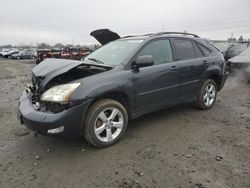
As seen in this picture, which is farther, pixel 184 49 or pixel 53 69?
pixel 184 49

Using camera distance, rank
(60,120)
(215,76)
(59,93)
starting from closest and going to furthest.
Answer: (60,120)
(59,93)
(215,76)

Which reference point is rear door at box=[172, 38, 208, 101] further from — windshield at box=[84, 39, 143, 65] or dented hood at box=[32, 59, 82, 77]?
dented hood at box=[32, 59, 82, 77]

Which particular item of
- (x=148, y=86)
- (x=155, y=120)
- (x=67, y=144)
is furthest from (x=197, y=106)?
(x=67, y=144)

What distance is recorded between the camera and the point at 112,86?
11.5 feet

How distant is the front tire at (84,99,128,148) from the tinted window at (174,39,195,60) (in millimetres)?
1794

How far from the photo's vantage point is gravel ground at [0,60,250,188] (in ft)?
9.18

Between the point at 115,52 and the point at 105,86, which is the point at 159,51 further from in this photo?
the point at 105,86

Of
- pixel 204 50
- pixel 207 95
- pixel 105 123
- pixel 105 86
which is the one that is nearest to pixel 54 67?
pixel 105 86

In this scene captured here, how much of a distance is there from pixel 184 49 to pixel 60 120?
9.83ft

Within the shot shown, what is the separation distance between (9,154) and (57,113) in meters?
1.10

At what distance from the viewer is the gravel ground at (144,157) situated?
110 inches

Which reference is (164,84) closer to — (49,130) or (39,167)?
(49,130)

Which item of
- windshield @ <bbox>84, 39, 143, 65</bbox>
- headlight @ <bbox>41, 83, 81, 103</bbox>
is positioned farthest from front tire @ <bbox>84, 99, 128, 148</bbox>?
windshield @ <bbox>84, 39, 143, 65</bbox>

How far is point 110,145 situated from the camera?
12.0 feet
